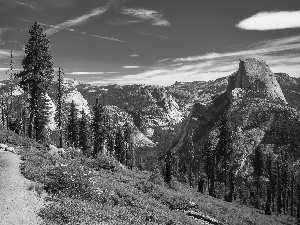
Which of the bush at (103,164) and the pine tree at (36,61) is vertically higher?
the pine tree at (36,61)

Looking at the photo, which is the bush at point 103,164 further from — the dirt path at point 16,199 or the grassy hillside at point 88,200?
the dirt path at point 16,199

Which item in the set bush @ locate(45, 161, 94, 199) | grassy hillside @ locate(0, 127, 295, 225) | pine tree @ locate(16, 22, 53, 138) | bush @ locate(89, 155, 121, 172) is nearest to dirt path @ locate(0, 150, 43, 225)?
grassy hillside @ locate(0, 127, 295, 225)

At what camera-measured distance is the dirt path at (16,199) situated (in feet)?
44.0

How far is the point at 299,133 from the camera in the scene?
193250 millimetres

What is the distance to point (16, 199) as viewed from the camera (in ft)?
50.6

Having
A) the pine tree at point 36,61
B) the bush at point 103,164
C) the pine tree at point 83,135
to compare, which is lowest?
the pine tree at point 83,135

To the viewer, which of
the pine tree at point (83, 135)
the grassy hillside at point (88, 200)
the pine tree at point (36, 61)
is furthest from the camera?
the pine tree at point (83, 135)

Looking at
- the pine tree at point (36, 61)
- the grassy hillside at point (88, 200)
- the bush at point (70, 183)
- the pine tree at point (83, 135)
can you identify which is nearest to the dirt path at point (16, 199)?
the grassy hillside at point (88, 200)

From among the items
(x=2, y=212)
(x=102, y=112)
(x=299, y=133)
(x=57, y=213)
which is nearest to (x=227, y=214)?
(x=57, y=213)

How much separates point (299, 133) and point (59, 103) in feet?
588

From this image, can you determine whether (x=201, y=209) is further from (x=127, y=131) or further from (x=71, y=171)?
(x=127, y=131)

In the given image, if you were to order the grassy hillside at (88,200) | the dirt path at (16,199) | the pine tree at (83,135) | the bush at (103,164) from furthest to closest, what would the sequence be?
the pine tree at (83,135), the bush at (103,164), the grassy hillside at (88,200), the dirt path at (16,199)

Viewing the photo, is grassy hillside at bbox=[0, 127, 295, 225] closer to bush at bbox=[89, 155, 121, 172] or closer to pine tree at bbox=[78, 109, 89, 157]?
bush at bbox=[89, 155, 121, 172]

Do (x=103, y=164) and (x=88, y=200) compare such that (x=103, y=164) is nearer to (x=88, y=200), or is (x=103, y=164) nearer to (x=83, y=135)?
Result: (x=88, y=200)
